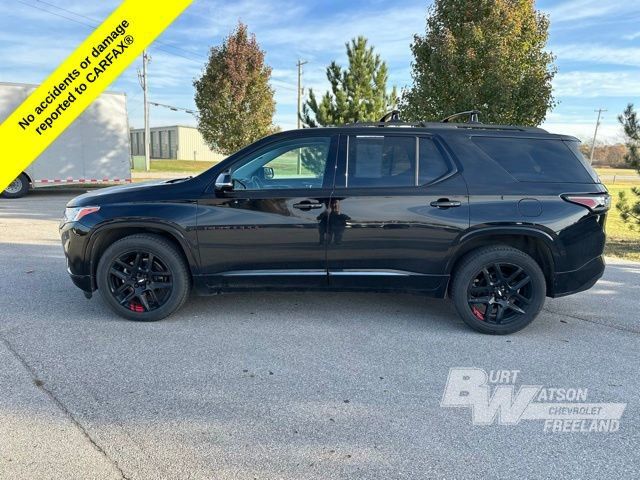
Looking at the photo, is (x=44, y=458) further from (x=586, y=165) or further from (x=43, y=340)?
(x=586, y=165)

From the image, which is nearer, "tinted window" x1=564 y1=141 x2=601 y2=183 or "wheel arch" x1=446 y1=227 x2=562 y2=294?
"wheel arch" x1=446 y1=227 x2=562 y2=294

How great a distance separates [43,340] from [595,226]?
190 inches

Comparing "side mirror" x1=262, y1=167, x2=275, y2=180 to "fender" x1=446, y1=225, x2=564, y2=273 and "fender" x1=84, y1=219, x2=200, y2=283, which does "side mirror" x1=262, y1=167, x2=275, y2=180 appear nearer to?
"fender" x1=84, y1=219, x2=200, y2=283

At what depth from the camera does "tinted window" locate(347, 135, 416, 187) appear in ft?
13.1

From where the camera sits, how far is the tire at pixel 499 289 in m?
3.91

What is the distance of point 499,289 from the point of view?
3.97 m

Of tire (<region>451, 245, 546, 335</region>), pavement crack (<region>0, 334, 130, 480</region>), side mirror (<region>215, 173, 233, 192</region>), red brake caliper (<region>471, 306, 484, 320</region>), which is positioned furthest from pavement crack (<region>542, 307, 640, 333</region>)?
pavement crack (<region>0, 334, 130, 480</region>)

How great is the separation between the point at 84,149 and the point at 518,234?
14412 millimetres

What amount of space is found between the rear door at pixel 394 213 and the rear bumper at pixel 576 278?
0.98m

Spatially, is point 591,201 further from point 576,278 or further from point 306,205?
point 306,205

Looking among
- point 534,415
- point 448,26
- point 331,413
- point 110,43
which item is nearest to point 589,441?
point 534,415

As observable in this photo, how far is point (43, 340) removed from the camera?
3.74 m

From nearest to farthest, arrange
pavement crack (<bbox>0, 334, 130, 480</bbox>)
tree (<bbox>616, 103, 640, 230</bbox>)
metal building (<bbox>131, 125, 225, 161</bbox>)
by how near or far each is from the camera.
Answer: pavement crack (<bbox>0, 334, 130, 480</bbox>) < tree (<bbox>616, 103, 640, 230</bbox>) < metal building (<bbox>131, 125, 225, 161</bbox>)

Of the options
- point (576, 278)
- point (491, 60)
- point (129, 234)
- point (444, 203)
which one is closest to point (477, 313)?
point (576, 278)
